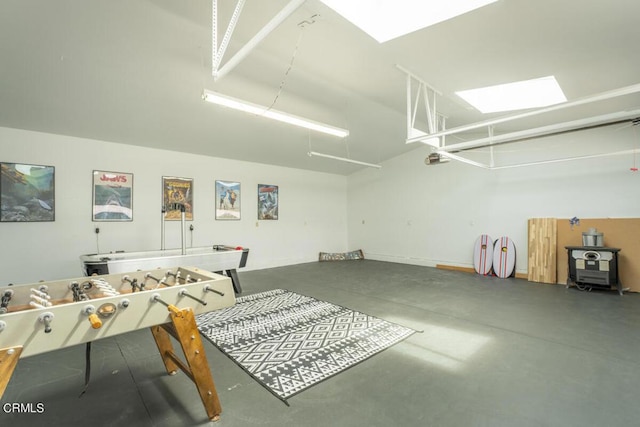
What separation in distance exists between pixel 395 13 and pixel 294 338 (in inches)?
144

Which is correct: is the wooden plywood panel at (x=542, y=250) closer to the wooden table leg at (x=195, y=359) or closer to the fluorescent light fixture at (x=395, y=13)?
the fluorescent light fixture at (x=395, y=13)

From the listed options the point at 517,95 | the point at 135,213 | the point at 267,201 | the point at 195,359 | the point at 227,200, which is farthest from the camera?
the point at 267,201

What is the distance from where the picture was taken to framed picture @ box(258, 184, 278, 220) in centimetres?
759

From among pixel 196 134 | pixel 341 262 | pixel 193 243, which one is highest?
pixel 196 134

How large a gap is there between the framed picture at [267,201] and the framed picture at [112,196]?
298 cm

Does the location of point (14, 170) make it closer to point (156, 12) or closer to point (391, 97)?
point (156, 12)

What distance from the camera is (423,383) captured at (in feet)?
7.34

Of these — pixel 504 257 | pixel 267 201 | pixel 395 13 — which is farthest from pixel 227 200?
pixel 504 257

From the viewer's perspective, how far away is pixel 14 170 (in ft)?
14.5

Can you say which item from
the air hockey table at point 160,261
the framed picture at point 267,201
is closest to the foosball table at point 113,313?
the air hockey table at point 160,261

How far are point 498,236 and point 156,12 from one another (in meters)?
7.63

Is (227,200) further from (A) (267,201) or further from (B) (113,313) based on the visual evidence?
(B) (113,313)

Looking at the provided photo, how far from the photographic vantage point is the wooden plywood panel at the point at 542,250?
19.1ft

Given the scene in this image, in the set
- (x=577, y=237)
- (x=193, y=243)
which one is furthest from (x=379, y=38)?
(x=577, y=237)
